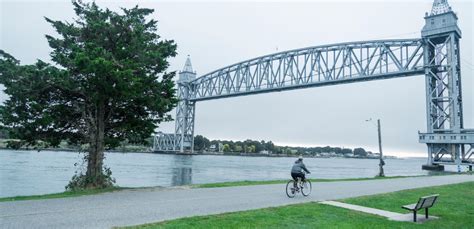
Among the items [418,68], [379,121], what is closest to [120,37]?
[379,121]

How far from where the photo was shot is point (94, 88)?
1933 centimetres

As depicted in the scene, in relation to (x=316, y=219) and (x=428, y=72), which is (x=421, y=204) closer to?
(x=316, y=219)

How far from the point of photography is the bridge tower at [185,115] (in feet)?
450

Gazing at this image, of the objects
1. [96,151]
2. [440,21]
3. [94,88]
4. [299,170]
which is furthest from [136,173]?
[440,21]

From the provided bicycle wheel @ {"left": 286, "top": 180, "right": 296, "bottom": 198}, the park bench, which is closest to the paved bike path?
bicycle wheel @ {"left": 286, "top": 180, "right": 296, "bottom": 198}

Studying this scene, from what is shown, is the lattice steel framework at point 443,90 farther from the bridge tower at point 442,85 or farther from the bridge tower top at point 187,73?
the bridge tower top at point 187,73

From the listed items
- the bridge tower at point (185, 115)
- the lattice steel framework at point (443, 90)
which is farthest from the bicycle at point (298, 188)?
the bridge tower at point (185, 115)

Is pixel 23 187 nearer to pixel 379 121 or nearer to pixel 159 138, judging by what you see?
pixel 379 121

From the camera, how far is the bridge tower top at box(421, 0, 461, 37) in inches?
2896

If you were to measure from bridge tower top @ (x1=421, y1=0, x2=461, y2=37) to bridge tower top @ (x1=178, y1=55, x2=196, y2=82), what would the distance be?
80303 millimetres

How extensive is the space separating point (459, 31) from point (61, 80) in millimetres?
74879

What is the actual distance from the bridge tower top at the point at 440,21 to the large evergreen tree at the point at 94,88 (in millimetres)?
65434

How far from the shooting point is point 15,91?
61.1 feet

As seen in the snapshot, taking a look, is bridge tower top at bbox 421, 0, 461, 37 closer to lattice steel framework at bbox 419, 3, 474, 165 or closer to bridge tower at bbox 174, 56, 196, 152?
lattice steel framework at bbox 419, 3, 474, 165
